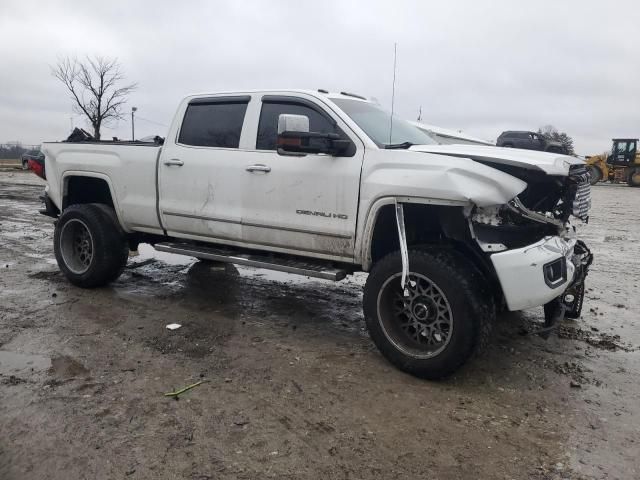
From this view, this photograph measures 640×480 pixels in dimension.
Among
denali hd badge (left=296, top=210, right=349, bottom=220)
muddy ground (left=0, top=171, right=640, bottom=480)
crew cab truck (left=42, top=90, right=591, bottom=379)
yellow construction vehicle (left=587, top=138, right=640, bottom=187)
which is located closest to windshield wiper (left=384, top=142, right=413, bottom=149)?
crew cab truck (left=42, top=90, right=591, bottom=379)

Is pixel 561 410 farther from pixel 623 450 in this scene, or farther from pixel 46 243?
pixel 46 243

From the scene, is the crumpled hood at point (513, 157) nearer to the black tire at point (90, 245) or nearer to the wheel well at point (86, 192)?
the black tire at point (90, 245)

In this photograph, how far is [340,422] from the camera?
10.5ft

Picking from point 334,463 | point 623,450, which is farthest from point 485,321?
point 334,463

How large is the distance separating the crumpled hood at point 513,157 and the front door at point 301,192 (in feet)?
2.09

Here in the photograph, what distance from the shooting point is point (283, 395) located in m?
3.51

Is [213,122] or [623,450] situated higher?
[213,122]

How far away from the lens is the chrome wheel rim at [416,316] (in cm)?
373

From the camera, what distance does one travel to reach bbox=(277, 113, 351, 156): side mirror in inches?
154

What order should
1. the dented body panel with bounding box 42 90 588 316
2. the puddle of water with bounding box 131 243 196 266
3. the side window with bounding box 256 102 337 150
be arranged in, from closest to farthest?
the dented body panel with bounding box 42 90 588 316
the side window with bounding box 256 102 337 150
the puddle of water with bounding box 131 243 196 266

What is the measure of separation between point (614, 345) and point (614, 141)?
32.9 meters

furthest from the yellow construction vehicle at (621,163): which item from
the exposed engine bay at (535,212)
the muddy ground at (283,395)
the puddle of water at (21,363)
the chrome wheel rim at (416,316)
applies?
the puddle of water at (21,363)

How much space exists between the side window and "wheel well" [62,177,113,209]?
2248mm

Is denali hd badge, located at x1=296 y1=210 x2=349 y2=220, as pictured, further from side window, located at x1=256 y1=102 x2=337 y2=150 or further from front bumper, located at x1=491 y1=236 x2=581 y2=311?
front bumper, located at x1=491 y1=236 x2=581 y2=311
